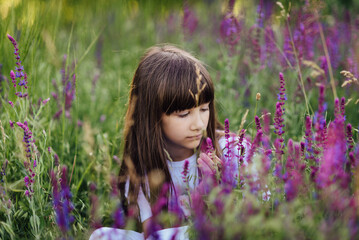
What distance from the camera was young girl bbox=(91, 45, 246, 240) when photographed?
1938mm

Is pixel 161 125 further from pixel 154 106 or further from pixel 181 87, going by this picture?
pixel 181 87

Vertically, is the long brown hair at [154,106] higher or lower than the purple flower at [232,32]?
lower

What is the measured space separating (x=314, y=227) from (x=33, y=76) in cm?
183

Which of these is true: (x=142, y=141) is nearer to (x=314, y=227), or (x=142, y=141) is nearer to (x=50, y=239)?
(x=50, y=239)

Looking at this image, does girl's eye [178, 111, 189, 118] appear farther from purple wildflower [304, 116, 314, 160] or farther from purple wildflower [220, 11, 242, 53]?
purple wildflower [220, 11, 242, 53]

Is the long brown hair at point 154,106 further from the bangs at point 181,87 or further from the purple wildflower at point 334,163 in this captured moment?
the purple wildflower at point 334,163

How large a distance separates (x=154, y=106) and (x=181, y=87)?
0.60 feet

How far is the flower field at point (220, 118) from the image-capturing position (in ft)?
3.87

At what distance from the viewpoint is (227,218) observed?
3.51 feet

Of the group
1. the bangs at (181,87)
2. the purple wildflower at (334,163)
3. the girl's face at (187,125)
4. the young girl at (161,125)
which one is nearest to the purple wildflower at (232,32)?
the young girl at (161,125)

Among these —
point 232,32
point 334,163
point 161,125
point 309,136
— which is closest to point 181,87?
point 161,125

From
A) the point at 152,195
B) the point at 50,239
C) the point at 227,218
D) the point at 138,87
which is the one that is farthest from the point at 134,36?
the point at 227,218

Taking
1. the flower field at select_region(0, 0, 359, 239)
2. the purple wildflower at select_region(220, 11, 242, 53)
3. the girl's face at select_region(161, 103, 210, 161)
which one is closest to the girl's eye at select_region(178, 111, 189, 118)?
the girl's face at select_region(161, 103, 210, 161)

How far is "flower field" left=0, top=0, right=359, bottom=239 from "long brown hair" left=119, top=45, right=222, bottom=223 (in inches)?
6.0
